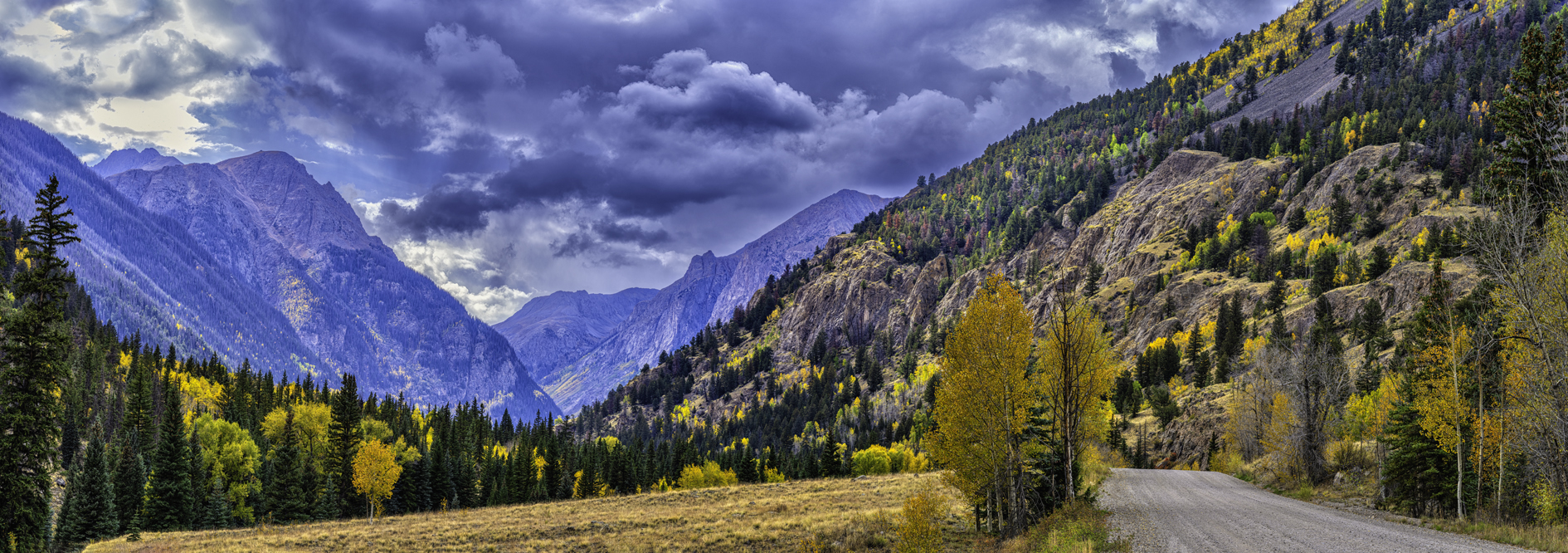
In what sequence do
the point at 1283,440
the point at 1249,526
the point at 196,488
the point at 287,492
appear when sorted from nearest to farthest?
the point at 1249,526
the point at 1283,440
the point at 196,488
the point at 287,492

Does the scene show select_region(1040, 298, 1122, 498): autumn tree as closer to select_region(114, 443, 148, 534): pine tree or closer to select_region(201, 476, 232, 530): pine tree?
select_region(201, 476, 232, 530): pine tree

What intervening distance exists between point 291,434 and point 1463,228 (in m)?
93.8

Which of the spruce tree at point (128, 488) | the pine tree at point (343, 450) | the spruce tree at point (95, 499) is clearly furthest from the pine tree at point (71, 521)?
the pine tree at point (343, 450)

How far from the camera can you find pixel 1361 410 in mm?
59406

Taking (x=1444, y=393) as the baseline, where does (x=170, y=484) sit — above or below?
below

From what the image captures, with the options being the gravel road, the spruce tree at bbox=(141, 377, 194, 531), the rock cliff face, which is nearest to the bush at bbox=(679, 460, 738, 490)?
the spruce tree at bbox=(141, 377, 194, 531)

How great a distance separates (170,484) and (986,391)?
76.8m

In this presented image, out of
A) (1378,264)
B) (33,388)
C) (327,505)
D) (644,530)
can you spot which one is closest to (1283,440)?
(644,530)

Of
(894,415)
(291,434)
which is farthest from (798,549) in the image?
(894,415)

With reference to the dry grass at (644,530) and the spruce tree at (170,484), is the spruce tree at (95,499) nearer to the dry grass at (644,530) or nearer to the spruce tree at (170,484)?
the dry grass at (644,530)

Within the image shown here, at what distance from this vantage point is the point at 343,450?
7694 cm

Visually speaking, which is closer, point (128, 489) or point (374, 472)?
point (128, 489)

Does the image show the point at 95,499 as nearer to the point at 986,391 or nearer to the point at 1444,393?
the point at 986,391

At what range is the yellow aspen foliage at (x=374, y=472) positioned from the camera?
7000 cm
